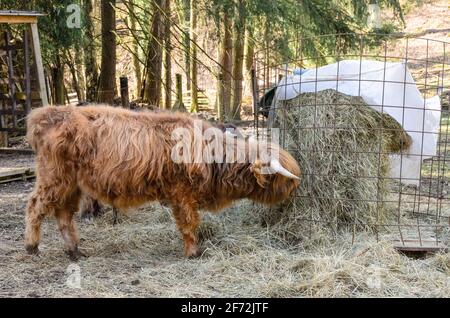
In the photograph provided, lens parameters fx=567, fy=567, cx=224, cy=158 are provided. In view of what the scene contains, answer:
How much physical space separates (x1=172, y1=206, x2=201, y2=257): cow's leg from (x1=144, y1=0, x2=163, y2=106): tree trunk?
6309mm

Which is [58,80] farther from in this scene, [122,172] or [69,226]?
[122,172]

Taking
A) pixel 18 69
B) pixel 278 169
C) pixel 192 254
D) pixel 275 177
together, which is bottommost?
pixel 192 254

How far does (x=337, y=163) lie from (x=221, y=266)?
1.58 meters

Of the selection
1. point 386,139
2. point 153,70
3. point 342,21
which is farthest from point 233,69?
point 386,139

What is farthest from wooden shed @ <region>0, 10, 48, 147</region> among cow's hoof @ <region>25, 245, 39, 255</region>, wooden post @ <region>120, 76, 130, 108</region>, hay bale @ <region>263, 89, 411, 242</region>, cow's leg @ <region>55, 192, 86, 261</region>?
hay bale @ <region>263, 89, 411, 242</region>

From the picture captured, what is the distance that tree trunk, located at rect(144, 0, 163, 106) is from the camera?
11898 millimetres

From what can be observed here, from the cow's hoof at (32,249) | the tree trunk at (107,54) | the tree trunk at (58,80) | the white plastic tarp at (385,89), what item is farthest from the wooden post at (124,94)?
the tree trunk at (58,80)

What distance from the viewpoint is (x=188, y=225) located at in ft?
16.4

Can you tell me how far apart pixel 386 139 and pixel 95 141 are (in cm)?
278

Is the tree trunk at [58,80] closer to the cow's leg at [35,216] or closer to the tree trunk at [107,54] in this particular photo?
the tree trunk at [107,54]

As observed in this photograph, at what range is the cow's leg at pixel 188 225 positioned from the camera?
16.4ft

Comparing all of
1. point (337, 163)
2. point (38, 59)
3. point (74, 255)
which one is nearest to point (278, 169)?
point (337, 163)

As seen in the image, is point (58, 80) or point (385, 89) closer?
point (385, 89)

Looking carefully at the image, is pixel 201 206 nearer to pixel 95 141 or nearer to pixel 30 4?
pixel 95 141
